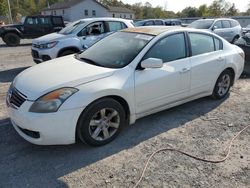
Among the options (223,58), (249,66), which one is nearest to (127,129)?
(223,58)

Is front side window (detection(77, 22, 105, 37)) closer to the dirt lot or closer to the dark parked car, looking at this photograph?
the dirt lot

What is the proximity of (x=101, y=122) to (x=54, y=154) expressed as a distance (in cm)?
76

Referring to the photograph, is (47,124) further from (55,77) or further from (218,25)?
(218,25)

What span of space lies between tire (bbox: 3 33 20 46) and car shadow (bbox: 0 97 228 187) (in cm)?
1358

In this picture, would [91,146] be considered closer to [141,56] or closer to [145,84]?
[145,84]

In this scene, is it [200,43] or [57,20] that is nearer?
[200,43]

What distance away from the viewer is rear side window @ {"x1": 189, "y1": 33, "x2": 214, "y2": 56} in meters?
4.67

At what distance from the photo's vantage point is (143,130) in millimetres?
4168

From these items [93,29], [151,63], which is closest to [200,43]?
[151,63]

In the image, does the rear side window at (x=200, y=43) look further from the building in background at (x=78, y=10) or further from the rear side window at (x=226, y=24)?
the building in background at (x=78, y=10)

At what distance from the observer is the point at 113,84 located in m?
3.54

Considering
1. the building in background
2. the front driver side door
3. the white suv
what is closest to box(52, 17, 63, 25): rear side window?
the white suv

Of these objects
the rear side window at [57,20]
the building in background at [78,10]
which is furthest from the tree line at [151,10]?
the rear side window at [57,20]

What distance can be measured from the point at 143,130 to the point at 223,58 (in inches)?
89.9
